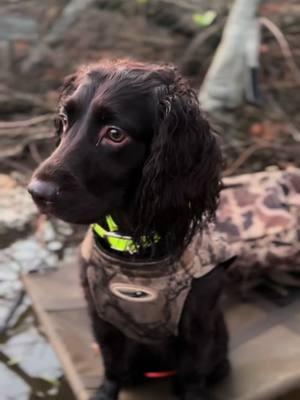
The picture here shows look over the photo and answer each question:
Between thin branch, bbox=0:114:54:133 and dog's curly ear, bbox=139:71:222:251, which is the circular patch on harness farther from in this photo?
thin branch, bbox=0:114:54:133

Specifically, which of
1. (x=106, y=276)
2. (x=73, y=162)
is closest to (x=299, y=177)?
(x=106, y=276)

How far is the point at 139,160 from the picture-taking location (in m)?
1.66

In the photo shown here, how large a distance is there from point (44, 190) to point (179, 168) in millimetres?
351

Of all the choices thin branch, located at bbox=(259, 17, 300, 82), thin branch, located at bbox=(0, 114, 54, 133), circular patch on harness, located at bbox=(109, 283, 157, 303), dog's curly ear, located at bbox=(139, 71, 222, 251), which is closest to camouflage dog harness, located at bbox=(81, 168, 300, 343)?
circular patch on harness, located at bbox=(109, 283, 157, 303)

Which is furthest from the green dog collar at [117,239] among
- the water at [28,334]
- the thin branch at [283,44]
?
the thin branch at [283,44]

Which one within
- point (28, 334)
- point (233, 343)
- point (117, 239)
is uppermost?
point (117, 239)

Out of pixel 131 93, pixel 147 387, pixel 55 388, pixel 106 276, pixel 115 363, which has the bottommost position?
pixel 55 388

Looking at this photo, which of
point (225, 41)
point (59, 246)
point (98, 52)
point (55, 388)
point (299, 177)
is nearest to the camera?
point (55, 388)

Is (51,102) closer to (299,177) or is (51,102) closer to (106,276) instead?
(299,177)

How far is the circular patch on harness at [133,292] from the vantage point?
1.84 meters

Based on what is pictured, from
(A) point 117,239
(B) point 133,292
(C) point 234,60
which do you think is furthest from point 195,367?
(C) point 234,60

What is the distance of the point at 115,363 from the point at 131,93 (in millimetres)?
874

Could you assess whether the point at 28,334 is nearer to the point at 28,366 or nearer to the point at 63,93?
the point at 28,366

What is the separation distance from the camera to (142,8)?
196 inches
